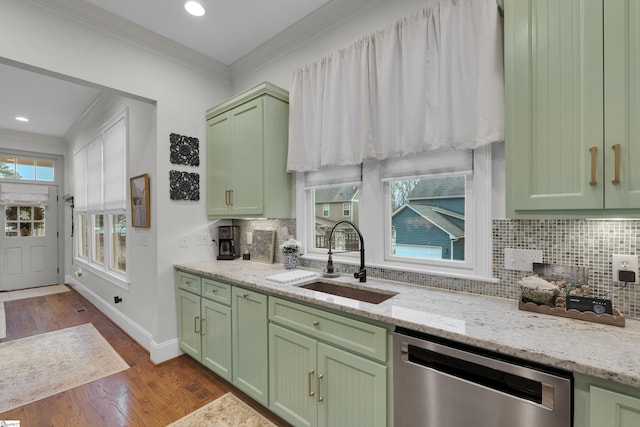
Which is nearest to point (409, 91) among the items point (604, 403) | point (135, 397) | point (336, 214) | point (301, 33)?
point (336, 214)

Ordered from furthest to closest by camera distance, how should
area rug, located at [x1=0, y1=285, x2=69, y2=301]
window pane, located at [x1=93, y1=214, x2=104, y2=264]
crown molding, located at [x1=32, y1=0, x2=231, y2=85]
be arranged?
area rug, located at [x1=0, y1=285, x2=69, y2=301]
window pane, located at [x1=93, y1=214, x2=104, y2=264]
crown molding, located at [x1=32, y1=0, x2=231, y2=85]

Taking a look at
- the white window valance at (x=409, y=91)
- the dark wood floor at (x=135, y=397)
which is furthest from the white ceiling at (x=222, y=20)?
the dark wood floor at (x=135, y=397)

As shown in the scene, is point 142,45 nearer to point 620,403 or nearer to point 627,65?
point 627,65

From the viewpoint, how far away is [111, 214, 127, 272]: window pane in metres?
3.89

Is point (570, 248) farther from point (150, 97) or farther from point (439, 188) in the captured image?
point (150, 97)

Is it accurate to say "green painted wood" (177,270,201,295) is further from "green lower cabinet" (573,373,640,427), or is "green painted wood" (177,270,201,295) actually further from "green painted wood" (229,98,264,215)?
"green lower cabinet" (573,373,640,427)

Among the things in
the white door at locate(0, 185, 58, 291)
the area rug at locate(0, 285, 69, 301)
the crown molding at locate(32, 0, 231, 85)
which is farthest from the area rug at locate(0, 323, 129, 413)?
the white door at locate(0, 185, 58, 291)

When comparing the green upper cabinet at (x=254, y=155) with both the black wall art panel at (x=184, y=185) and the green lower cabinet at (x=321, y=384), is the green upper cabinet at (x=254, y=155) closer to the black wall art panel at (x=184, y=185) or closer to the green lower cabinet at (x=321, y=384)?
the black wall art panel at (x=184, y=185)

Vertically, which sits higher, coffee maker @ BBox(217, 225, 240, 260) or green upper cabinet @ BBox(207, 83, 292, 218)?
green upper cabinet @ BBox(207, 83, 292, 218)

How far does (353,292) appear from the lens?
206cm

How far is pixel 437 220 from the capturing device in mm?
2004

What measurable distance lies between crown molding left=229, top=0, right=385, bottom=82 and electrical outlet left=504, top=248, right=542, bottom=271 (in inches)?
75.9

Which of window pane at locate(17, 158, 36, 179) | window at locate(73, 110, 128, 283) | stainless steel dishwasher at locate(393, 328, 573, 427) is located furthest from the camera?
window pane at locate(17, 158, 36, 179)

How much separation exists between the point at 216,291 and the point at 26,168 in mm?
6024
